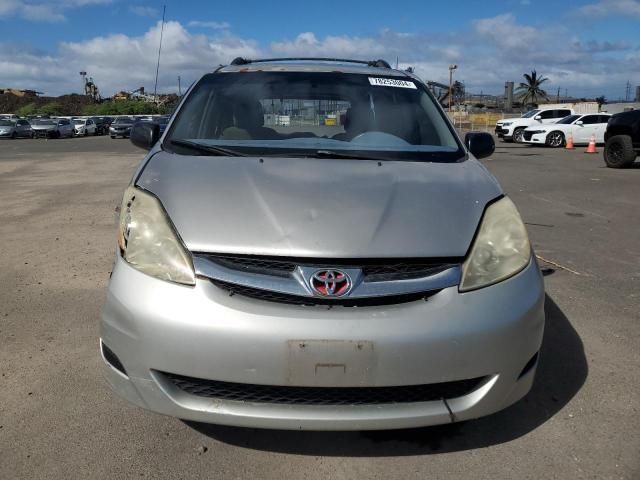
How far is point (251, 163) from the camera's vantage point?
2.71 metres

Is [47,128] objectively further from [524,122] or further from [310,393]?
[310,393]

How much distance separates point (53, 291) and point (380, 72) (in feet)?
9.82

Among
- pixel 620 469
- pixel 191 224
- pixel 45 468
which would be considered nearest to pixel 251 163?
pixel 191 224

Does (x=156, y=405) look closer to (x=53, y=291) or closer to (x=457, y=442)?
(x=457, y=442)

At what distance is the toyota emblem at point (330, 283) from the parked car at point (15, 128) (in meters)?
41.4

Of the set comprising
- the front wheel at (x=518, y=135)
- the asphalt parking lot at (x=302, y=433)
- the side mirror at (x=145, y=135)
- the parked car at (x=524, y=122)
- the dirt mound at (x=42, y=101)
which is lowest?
the asphalt parking lot at (x=302, y=433)

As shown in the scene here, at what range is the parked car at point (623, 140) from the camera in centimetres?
1389

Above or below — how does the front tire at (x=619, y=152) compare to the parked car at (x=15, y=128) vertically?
below

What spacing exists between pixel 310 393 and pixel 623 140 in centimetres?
1454

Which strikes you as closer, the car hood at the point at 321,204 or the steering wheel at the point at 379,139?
the car hood at the point at 321,204

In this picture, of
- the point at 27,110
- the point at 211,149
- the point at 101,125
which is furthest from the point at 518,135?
the point at 27,110

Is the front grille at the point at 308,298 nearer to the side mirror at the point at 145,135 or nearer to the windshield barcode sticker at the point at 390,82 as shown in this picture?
the side mirror at the point at 145,135

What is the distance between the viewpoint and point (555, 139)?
24359 mm

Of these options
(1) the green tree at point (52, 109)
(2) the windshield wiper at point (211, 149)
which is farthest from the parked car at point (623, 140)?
(1) the green tree at point (52, 109)
